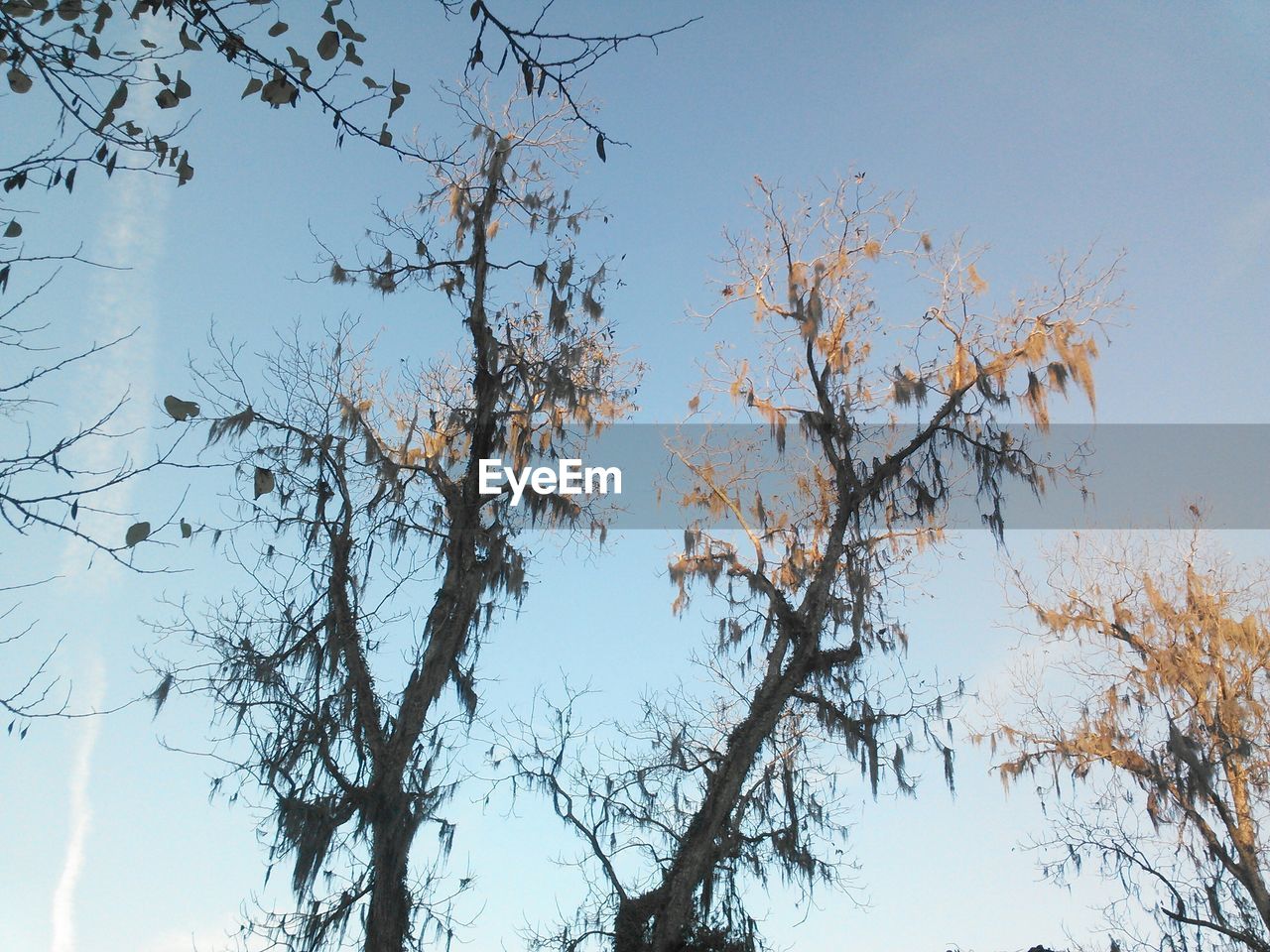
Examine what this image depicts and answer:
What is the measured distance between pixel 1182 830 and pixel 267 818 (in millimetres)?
12092

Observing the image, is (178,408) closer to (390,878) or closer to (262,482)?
(262,482)

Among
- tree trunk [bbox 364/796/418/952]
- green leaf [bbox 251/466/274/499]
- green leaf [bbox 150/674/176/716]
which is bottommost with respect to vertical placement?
tree trunk [bbox 364/796/418/952]

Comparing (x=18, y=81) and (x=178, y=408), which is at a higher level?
(x=18, y=81)

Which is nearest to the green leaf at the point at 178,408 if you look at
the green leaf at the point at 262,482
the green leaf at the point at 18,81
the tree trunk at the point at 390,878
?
the green leaf at the point at 262,482

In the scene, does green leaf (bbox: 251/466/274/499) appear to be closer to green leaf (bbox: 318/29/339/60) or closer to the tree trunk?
green leaf (bbox: 318/29/339/60)

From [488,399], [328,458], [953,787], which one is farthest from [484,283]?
[953,787]

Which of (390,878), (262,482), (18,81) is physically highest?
(18,81)

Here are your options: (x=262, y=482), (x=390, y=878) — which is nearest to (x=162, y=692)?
(x=390, y=878)

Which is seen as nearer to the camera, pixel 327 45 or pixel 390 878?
pixel 327 45

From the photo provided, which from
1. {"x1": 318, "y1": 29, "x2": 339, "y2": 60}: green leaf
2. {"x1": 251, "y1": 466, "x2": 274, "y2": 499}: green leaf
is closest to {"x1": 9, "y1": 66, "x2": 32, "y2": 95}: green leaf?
{"x1": 318, "y1": 29, "x2": 339, "y2": 60}: green leaf

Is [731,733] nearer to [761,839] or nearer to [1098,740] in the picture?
[761,839]

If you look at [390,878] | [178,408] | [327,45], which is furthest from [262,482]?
[390,878]

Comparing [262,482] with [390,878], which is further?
[390,878]

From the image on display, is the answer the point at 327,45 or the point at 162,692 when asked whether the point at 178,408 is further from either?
the point at 162,692
